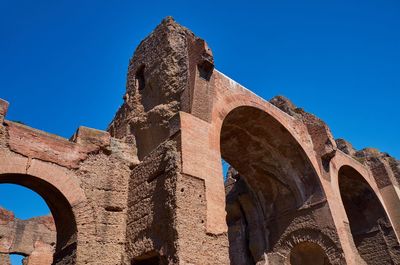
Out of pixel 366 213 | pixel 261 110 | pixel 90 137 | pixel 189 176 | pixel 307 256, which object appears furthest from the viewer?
pixel 366 213

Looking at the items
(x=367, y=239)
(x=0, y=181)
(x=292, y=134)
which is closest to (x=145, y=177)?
(x=0, y=181)

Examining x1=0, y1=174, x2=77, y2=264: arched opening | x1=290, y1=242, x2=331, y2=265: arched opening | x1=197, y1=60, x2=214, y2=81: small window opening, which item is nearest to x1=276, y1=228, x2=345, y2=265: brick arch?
x1=290, y1=242, x2=331, y2=265: arched opening

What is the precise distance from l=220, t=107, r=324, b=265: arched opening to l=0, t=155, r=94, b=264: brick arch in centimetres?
437

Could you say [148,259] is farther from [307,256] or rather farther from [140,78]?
[307,256]

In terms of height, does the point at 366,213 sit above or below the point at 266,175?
below

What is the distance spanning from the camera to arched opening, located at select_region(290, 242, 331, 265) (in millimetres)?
10080

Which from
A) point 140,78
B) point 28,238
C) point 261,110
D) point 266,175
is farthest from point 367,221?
point 28,238

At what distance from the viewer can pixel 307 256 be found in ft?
33.9

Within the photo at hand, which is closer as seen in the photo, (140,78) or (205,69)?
(205,69)

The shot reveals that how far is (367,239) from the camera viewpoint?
41.0 feet

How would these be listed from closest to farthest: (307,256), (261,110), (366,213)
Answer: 1. (261,110)
2. (307,256)
3. (366,213)

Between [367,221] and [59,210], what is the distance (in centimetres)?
1070

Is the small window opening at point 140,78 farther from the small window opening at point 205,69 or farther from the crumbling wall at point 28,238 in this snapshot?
the crumbling wall at point 28,238

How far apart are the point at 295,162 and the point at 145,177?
5.35m
